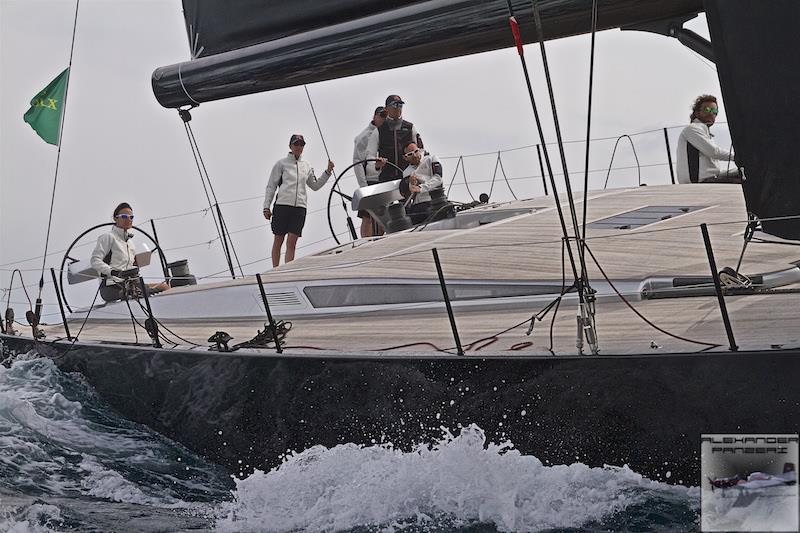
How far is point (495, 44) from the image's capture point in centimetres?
399

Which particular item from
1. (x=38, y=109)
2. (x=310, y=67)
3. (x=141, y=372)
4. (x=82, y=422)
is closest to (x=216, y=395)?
(x=141, y=372)

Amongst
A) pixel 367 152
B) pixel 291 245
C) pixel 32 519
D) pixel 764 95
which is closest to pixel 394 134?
pixel 367 152

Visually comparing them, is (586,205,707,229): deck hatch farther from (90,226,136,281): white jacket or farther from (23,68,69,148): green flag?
(23,68,69,148): green flag

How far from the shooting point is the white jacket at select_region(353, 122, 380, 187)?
7.13m

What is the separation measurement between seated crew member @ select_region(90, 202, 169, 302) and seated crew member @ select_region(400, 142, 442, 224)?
70.0 inches

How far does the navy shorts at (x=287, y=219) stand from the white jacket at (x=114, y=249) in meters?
1.02

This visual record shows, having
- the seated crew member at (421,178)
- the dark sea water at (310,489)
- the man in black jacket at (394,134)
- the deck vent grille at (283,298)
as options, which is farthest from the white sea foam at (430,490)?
the man in black jacket at (394,134)

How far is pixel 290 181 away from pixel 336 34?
9.63 ft

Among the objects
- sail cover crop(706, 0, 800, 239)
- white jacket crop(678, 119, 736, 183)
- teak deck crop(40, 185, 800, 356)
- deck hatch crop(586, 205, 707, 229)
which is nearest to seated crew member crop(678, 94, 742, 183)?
white jacket crop(678, 119, 736, 183)

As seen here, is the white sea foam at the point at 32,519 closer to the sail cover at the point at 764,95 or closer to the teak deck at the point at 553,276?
the teak deck at the point at 553,276

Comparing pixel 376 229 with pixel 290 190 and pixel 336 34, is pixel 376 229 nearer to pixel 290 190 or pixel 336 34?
pixel 290 190

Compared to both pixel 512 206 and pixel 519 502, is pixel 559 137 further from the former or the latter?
pixel 512 206

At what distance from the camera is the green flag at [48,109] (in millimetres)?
6961

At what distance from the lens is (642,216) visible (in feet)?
18.6
